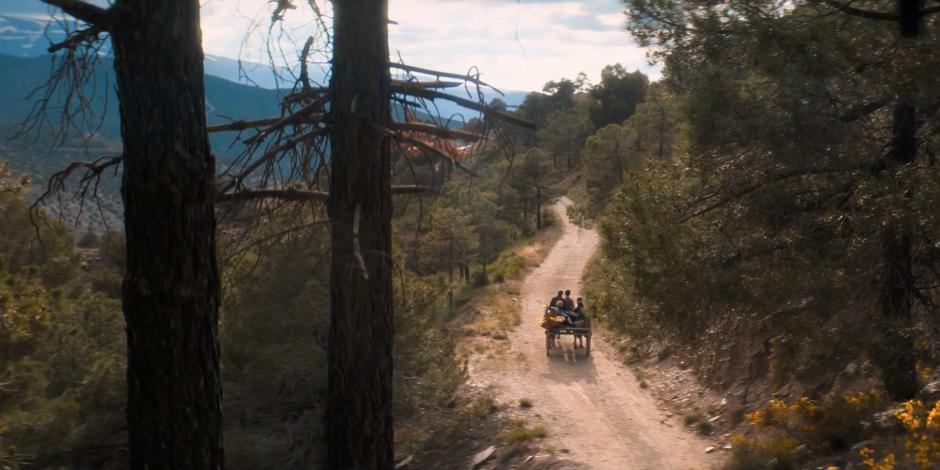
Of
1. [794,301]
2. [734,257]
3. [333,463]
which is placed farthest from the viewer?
[734,257]

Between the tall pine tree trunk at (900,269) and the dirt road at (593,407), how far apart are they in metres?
3.59

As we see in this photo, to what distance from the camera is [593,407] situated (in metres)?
14.5

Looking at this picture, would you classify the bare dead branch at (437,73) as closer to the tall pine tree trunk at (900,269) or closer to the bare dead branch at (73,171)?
the bare dead branch at (73,171)

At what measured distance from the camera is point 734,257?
30.6 feet

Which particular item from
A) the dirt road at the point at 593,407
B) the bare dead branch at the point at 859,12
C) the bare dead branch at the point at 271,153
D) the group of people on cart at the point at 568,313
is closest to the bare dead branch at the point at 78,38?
the bare dead branch at the point at 271,153

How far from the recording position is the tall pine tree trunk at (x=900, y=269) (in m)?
7.36

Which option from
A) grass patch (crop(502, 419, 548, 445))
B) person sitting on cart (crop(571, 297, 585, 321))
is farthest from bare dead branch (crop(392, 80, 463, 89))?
person sitting on cart (crop(571, 297, 585, 321))

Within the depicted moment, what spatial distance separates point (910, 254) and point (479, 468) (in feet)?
25.3

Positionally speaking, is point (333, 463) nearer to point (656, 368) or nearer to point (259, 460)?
point (259, 460)

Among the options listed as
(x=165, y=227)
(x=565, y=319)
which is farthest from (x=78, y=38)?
(x=565, y=319)

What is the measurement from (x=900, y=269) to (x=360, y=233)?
6.32m

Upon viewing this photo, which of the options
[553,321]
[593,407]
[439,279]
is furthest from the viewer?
[553,321]

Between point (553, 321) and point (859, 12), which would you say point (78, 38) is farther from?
point (553, 321)

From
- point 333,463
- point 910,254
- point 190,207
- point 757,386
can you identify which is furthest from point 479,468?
point 190,207
